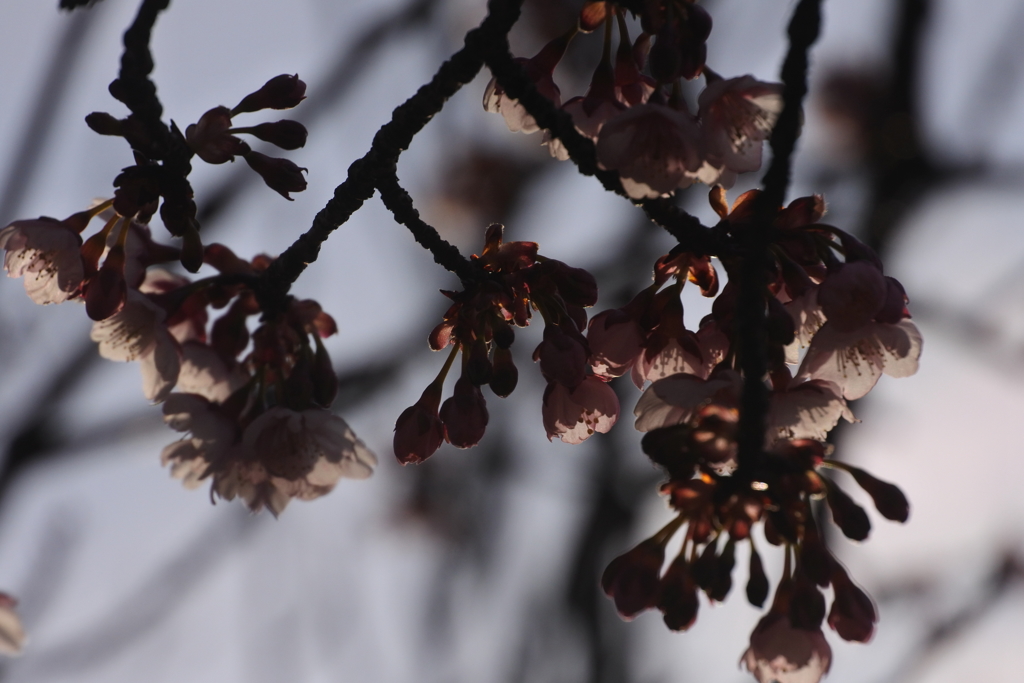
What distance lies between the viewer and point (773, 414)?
1361 millimetres

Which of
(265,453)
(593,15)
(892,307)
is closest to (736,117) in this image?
(593,15)

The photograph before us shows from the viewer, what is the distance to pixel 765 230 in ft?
3.19

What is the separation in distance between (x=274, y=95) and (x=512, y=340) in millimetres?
629

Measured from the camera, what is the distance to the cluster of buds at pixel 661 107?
1263 millimetres

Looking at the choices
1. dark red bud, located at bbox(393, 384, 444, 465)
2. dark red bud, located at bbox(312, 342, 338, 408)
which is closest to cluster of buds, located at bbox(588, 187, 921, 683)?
dark red bud, located at bbox(393, 384, 444, 465)

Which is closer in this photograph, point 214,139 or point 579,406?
point 214,139

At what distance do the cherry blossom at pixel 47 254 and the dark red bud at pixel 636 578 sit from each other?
1.17m

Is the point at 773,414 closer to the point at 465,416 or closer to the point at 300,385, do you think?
the point at 465,416

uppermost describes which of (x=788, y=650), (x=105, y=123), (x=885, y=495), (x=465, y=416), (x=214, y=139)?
(x=105, y=123)

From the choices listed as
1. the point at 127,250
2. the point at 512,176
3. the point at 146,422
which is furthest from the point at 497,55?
the point at 512,176

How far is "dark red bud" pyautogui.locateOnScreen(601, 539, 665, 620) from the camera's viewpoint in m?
1.29

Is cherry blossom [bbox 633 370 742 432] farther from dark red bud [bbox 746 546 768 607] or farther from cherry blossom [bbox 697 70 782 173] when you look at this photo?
cherry blossom [bbox 697 70 782 173]

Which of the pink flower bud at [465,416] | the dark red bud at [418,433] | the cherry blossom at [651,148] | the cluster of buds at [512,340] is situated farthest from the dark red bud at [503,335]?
the cherry blossom at [651,148]

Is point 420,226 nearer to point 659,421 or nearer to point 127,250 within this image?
point 659,421
